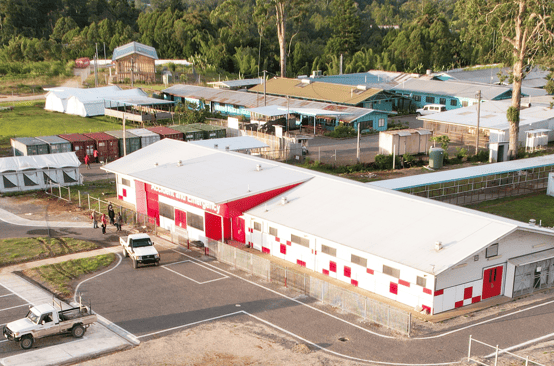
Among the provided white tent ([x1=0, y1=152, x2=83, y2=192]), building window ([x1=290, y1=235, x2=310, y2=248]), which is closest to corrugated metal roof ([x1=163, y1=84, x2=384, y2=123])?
white tent ([x1=0, y1=152, x2=83, y2=192])

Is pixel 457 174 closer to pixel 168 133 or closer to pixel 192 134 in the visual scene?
pixel 192 134

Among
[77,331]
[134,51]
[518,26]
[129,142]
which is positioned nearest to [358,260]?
[77,331]

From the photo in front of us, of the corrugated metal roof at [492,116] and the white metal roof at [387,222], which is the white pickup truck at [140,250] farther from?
the corrugated metal roof at [492,116]

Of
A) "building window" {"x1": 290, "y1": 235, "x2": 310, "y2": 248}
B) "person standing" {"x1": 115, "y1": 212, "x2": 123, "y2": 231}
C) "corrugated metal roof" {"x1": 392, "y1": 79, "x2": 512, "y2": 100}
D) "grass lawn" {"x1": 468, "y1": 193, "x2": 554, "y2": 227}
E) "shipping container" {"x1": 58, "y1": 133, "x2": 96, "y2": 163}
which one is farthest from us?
"corrugated metal roof" {"x1": 392, "y1": 79, "x2": 512, "y2": 100}

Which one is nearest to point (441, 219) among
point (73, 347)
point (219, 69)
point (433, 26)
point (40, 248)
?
point (73, 347)

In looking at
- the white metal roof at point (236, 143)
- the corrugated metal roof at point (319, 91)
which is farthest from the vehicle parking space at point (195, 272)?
the corrugated metal roof at point (319, 91)

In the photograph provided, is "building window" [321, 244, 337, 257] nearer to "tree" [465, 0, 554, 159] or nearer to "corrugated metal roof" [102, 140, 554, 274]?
"corrugated metal roof" [102, 140, 554, 274]
